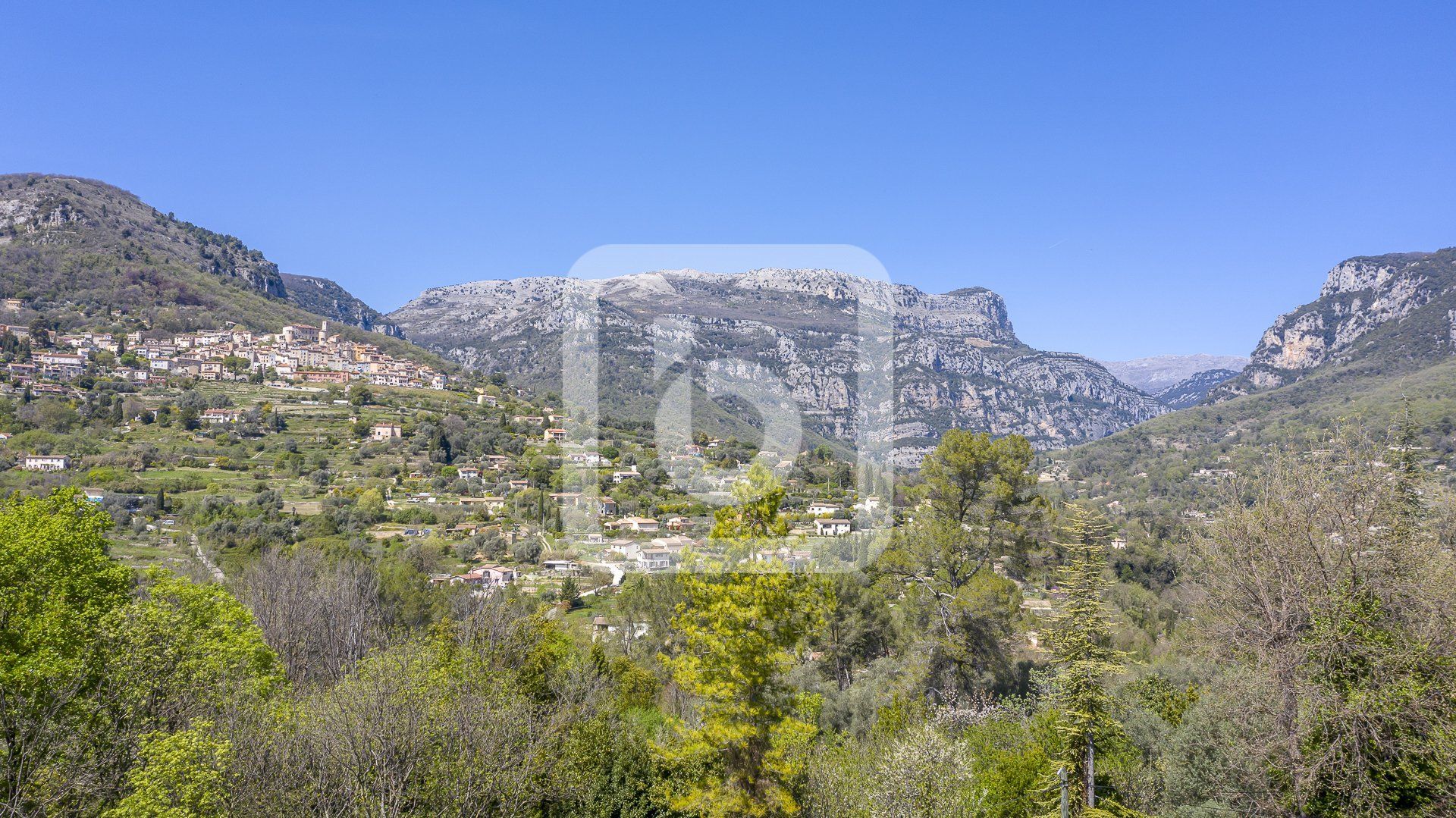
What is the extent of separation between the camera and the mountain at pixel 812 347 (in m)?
63.3

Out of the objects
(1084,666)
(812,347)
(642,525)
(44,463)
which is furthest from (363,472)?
(1084,666)

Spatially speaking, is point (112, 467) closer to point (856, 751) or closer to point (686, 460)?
point (686, 460)

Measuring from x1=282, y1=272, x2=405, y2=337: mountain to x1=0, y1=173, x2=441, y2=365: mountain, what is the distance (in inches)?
1435

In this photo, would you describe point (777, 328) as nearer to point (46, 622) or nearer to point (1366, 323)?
point (46, 622)

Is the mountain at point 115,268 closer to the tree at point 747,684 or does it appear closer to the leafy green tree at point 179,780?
the leafy green tree at point 179,780

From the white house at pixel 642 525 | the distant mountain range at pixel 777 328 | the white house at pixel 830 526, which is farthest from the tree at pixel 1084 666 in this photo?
the distant mountain range at pixel 777 328

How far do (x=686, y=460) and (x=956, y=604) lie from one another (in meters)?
14.1

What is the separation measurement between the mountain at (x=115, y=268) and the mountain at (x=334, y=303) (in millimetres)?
36443

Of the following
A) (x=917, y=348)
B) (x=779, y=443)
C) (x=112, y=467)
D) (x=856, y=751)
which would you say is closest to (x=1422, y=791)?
(x=856, y=751)

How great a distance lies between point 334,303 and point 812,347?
13269cm

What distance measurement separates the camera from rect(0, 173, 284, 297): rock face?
83312 mm

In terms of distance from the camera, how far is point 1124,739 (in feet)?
42.3

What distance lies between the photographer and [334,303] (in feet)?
529

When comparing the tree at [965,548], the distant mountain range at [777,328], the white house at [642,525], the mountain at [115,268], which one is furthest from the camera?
the mountain at [115,268]
